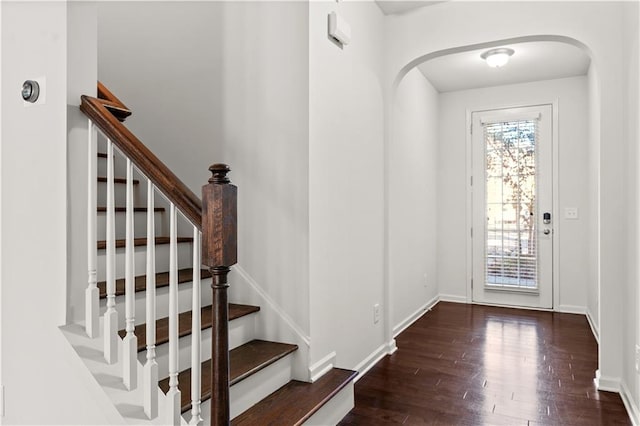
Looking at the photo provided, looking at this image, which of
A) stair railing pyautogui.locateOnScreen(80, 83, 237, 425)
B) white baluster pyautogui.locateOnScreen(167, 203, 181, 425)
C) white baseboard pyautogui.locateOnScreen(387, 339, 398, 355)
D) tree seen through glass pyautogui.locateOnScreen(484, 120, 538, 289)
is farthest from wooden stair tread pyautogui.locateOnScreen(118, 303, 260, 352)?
tree seen through glass pyautogui.locateOnScreen(484, 120, 538, 289)

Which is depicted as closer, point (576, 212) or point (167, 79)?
point (167, 79)

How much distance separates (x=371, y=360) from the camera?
332 centimetres

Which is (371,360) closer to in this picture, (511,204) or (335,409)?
(335,409)

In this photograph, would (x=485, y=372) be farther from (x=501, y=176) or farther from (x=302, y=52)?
(x=501, y=176)

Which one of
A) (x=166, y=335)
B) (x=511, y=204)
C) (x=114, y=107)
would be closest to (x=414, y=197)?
(x=511, y=204)

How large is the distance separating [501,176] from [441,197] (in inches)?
29.9

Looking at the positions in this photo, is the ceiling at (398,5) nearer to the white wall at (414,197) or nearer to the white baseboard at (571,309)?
the white wall at (414,197)

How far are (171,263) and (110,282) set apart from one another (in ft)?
1.02

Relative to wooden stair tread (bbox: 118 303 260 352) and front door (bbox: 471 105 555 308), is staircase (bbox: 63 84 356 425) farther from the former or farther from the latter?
front door (bbox: 471 105 555 308)

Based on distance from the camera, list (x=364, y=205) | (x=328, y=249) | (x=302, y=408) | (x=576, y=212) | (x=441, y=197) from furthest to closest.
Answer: (x=441, y=197)
(x=576, y=212)
(x=364, y=205)
(x=328, y=249)
(x=302, y=408)

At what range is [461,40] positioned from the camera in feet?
10.8

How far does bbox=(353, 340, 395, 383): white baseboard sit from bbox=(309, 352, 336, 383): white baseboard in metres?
0.41

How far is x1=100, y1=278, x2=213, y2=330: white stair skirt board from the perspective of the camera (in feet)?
6.96

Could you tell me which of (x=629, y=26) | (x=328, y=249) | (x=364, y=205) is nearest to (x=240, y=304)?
(x=328, y=249)
